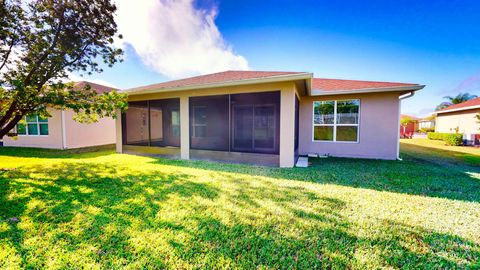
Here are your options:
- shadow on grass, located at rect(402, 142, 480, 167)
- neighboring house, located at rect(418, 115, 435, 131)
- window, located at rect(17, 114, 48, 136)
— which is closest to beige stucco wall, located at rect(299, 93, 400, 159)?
shadow on grass, located at rect(402, 142, 480, 167)

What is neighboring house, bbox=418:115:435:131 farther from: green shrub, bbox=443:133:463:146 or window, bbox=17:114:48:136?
window, bbox=17:114:48:136

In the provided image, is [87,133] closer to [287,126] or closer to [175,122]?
[175,122]

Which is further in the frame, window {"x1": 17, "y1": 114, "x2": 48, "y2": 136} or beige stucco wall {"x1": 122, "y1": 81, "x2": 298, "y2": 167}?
window {"x1": 17, "y1": 114, "x2": 48, "y2": 136}

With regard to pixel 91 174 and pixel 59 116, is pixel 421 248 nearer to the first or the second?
pixel 91 174

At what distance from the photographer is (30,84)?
18.0ft

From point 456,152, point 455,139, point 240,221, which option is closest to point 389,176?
point 240,221

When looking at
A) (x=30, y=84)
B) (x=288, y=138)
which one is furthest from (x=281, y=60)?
(x=30, y=84)

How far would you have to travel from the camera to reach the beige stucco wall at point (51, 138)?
10.2 meters

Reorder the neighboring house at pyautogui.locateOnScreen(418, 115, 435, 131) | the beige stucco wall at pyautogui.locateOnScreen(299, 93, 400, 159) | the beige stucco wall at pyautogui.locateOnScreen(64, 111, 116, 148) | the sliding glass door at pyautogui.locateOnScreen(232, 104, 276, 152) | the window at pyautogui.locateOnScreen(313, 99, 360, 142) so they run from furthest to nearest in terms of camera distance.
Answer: the neighboring house at pyautogui.locateOnScreen(418, 115, 435, 131) < the beige stucco wall at pyautogui.locateOnScreen(64, 111, 116, 148) < the sliding glass door at pyautogui.locateOnScreen(232, 104, 276, 152) < the window at pyautogui.locateOnScreen(313, 99, 360, 142) < the beige stucco wall at pyautogui.locateOnScreen(299, 93, 400, 159)

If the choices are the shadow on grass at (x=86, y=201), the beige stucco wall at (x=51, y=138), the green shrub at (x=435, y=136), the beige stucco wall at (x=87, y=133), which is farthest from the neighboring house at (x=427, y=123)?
the beige stucco wall at (x=51, y=138)

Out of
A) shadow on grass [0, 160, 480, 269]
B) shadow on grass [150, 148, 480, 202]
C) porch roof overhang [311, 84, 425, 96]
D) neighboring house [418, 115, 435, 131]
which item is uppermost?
porch roof overhang [311, 84, 425, 96]

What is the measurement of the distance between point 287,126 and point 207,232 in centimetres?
424

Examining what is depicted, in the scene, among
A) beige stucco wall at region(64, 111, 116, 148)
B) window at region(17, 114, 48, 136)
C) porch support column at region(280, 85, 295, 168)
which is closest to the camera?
porch support column at region(280, 85, 295, 168)

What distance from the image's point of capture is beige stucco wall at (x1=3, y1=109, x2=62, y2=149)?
10.2 metres
